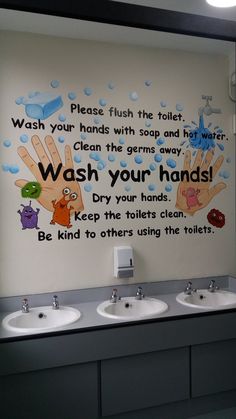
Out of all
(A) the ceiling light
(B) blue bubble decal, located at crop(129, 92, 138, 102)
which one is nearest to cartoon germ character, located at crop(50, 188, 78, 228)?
(B) blue bubble decal, located at crop(129, 92, 138, 102)

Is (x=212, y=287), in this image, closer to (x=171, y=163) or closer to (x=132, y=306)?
(x=132, y=306)

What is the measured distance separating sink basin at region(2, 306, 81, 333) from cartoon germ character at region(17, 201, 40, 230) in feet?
1.89

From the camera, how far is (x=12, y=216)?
2.37m

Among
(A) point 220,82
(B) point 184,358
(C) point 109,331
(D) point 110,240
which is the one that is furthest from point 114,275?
(A) point 220,82

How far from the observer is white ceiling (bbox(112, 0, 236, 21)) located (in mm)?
1671

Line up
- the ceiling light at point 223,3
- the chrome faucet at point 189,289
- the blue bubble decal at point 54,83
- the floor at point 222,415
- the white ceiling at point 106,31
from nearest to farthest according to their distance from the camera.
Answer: the ceiling light at point 223,3
the white ceiling at point 106,31
the floor at point 222,415
the blue bubble decal at point 54,83
the chrome faucet at point 189,289

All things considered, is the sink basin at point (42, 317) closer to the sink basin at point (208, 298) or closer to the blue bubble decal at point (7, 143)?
the sink basin at point (208, 298)

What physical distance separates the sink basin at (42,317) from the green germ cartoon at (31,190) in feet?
2.58

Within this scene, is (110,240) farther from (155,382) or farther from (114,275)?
(155,382)

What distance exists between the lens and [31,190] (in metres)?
2.41

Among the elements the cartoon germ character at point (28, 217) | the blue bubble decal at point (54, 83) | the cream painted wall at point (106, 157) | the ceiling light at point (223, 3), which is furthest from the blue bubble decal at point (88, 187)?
the ceiling light at point (223, 3)

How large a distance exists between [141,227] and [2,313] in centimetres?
117

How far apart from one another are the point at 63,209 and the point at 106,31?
131cm

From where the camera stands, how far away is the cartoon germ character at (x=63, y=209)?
2469 mm
